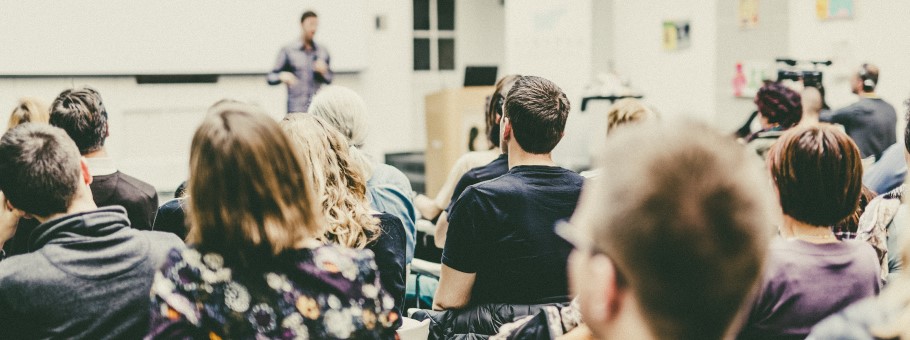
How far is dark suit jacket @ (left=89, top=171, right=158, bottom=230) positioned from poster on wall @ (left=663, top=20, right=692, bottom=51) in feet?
20.9

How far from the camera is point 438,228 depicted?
3.07m

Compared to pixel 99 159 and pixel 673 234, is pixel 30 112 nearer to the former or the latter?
pixel 99 159

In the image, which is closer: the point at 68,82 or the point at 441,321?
the point at 441,321

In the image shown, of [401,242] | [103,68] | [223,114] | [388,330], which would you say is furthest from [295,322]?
[103,68]

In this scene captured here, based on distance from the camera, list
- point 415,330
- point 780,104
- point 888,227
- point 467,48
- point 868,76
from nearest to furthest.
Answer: point 415,330 < point 888,227 < point 780,104 < point 868,76 < point 467,48

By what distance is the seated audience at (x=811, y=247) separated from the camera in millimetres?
1767

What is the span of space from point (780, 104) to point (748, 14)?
137 inches

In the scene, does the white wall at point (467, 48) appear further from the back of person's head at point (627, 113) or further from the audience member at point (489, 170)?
the audience member at point (489, 170)

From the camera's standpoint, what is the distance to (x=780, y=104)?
14.1 feet

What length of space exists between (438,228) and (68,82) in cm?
555

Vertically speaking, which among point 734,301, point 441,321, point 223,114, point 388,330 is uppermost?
point 223,114

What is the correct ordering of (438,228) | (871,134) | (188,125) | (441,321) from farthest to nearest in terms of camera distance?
(188,125) < (871,134) < (438,228) < (441,321)

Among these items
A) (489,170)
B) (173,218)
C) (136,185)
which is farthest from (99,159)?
(489,170)

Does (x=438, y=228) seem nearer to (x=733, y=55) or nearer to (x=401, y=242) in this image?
(x=401, y=242)
